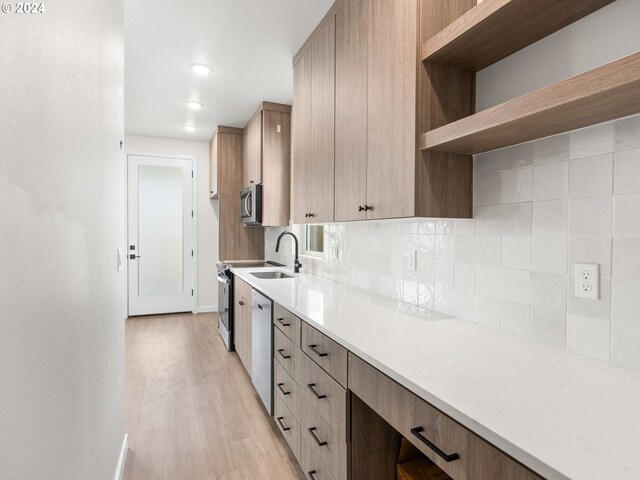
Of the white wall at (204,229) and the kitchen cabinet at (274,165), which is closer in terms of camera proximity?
the kitchen cabinet at (274,165)

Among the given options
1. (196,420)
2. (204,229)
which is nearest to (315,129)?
(196,420)

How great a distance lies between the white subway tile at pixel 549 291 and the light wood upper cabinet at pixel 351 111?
31.9 inches

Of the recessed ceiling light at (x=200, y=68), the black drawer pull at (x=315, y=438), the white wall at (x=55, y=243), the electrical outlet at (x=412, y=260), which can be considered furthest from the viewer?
the recessed ceiling light at (x=200, y=68)

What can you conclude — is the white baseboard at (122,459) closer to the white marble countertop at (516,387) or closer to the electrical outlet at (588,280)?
the white marble countertop at (516,387)

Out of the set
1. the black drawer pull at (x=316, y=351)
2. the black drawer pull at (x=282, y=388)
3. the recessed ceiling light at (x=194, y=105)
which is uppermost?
the recessed ceiling light at (x=194, y=105)

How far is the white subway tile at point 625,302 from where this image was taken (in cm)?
105

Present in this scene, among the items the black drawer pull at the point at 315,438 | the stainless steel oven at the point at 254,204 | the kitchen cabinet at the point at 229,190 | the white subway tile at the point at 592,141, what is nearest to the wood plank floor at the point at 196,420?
the black drawer pull at the point at 315,438

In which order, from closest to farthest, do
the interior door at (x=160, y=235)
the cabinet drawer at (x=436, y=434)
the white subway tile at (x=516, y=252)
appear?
1. the cabinet drawer at (x=436, y=434)
2. the white subway tile at (x=516, y=252)
3. the interior door at (x=160, y=235)

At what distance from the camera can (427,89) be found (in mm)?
1493

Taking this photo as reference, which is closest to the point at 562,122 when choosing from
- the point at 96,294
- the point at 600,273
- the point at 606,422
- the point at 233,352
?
the point at 600,273

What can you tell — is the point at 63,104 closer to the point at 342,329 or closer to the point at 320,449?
the point at 342,329

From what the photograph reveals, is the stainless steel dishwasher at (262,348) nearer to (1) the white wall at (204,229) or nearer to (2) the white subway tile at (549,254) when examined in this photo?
(2) the white subway tile at (549,254)

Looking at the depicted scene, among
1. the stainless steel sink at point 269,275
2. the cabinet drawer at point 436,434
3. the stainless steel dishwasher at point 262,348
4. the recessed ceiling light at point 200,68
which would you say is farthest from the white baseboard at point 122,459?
the recessed ceiling light at point 200,68

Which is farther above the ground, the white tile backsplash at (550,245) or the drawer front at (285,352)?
the white tile backsplash at (550,245)
